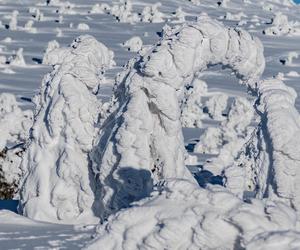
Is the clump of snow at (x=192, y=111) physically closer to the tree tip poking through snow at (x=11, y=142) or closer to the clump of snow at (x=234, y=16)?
the tree tip poking through snow at (x=11, y=142)

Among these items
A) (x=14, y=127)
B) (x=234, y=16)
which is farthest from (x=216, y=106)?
(x=234, y=16)

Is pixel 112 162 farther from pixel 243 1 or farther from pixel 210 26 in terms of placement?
pixel 243 1

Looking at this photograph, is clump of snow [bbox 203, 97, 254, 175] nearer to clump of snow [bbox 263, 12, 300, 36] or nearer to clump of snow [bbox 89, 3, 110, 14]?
clump of snow [bbox 263, 12, 300, 36]

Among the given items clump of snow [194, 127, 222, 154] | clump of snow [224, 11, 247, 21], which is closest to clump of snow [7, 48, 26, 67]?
clump of snow [194, 127, 222, 154]

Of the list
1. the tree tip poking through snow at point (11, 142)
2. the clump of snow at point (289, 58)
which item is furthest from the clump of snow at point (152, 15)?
the tree tip poking through snow at point (11, 142)

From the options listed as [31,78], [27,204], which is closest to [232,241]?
[27,204]
